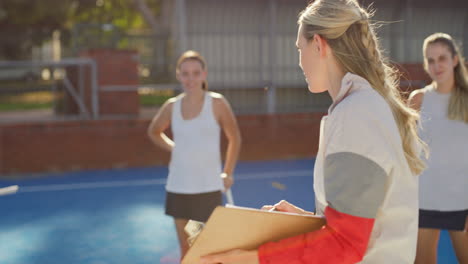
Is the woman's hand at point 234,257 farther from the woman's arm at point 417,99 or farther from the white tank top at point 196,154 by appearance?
the white tank top at point 196,154

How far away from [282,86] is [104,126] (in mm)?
4422

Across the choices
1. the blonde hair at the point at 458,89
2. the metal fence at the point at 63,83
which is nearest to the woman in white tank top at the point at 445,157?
the blonde hair at the point at 458,89

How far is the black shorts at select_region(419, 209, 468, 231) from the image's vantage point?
373cm

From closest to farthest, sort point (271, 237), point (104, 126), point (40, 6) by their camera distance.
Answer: point (271, 237) → point (104, 126) → point (40, 6)

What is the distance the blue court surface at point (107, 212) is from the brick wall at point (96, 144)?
322mm

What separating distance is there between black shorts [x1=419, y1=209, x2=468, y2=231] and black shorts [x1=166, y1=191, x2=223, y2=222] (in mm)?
1689

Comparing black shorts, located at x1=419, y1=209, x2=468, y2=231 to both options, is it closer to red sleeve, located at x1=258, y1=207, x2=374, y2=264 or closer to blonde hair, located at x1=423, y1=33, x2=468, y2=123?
blonde hair, located at x1=423, y1=33, x2=468, y2=123

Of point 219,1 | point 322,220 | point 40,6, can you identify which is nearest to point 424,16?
point 219,1

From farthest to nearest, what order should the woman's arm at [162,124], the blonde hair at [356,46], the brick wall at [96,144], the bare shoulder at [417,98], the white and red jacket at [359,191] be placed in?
the brick wall at [96,144] < the woman's arm at [162,124] < the bare shoulder at [417,98] < the blonde hair at [356,46] < the white and red jacket at [359,191]

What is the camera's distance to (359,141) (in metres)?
1.40

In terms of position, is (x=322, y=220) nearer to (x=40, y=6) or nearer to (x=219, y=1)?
(x=219, y=1)

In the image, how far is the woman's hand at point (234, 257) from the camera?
1470 mm

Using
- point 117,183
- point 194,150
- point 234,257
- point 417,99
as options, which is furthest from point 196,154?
point 117,183

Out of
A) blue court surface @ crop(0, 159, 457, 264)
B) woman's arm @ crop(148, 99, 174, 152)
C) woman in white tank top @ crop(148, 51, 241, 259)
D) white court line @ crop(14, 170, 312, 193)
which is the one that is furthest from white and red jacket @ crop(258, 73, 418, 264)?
white court line @ crop(14, 170, 312, 193)
